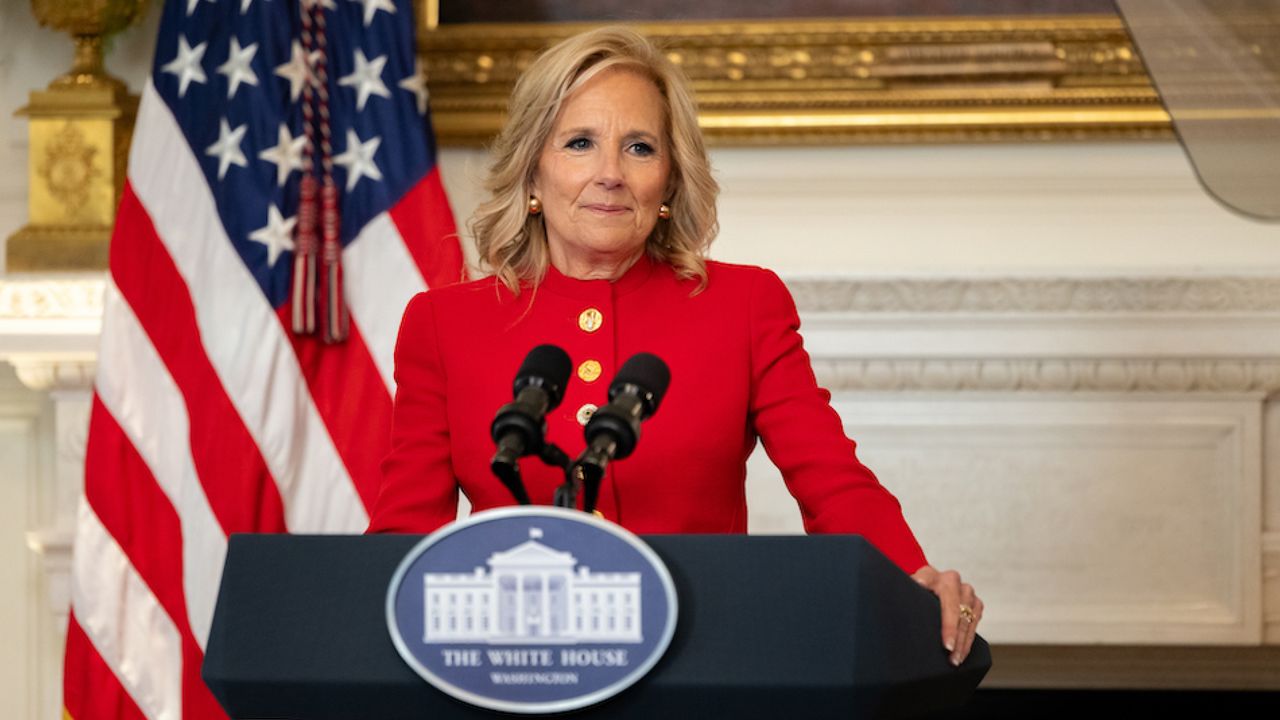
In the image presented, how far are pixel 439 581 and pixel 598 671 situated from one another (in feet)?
0.47

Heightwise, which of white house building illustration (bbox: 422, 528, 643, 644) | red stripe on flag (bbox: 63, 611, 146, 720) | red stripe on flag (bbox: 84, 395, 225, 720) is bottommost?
red stripe on flag (bbox: 63, 611, 146, 720)

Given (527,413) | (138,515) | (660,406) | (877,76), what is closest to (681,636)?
(527,413)

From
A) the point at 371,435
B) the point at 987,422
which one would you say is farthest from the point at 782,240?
the point at 371,435

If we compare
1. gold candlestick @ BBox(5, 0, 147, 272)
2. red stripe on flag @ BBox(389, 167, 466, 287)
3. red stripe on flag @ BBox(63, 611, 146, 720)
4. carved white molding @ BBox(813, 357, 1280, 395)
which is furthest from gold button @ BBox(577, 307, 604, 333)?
gold candlestick @ BBox(5, 0, 147, 272)

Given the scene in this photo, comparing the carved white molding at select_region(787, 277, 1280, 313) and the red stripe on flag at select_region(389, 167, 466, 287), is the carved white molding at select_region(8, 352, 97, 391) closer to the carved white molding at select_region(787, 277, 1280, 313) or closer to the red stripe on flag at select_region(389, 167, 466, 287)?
the red stripe on flag at select_region(389, 167, 466, 287)

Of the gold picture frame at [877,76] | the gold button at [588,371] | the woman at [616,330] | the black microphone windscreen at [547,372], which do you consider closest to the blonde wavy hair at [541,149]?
the woman at [616,330]

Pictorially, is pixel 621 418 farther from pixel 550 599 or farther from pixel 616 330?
pixel 616 330

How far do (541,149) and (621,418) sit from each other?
896 millimetres

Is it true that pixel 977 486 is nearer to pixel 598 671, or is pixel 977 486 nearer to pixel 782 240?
pixel 782 240

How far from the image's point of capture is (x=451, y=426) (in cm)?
207

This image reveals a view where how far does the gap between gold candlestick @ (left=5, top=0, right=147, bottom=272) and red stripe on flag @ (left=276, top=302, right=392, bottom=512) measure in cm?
55

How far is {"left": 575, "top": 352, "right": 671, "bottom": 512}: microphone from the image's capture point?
1303 millimetres

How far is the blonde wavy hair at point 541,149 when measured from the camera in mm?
2098

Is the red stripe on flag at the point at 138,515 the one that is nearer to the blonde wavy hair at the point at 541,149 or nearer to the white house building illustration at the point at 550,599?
the blonde wavy hair at the point at 541,149
